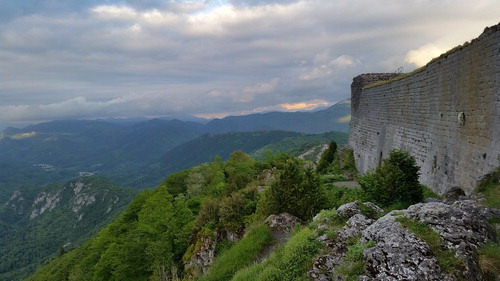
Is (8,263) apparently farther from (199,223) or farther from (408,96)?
(408,96)

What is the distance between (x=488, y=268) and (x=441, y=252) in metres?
0.76

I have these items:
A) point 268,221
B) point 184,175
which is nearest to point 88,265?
point 184,175

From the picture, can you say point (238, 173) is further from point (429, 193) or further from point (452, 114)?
point (452, 114)

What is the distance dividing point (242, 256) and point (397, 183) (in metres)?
6.34

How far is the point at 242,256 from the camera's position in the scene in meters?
10.0

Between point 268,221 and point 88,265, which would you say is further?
point 88,265

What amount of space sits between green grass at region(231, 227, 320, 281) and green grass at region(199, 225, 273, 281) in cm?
191

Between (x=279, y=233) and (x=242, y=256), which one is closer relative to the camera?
(x=242, y=256)

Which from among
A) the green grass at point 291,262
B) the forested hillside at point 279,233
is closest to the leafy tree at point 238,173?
the forested hillside at point 279,233

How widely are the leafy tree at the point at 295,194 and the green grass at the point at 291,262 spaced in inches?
157

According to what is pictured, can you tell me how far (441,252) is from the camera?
5180 millimetres

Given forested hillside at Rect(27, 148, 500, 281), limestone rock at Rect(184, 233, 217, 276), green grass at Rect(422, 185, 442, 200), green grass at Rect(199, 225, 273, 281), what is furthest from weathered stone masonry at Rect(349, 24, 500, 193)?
limestone rock at Rect(184, 233, 217, 276)

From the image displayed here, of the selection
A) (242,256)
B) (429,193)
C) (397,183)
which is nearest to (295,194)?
(242,256)

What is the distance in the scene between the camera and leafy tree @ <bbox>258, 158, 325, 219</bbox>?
11.8 metres
